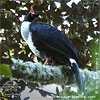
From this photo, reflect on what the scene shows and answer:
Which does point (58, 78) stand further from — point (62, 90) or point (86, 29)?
point (86, 29)

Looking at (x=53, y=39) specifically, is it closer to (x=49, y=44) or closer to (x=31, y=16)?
(x=49, y=44)

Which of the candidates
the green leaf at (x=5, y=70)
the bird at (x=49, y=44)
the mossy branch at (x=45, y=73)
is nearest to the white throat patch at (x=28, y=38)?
the bird at (x=49, y=44)

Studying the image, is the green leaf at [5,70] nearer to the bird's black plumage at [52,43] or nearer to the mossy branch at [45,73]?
the mossy branch at [45,73]

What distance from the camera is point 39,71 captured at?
55 cm

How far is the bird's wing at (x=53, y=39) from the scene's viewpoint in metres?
0.76

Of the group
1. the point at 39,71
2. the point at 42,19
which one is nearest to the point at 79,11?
the point at 42,19

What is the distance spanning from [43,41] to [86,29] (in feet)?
0.85

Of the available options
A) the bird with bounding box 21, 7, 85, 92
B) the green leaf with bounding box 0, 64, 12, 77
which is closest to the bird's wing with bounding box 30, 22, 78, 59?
the bird with bounding box 21, 7, 85, 92

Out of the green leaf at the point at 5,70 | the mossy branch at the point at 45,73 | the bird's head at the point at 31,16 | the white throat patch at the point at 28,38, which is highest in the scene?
the bird's head at the point at 31,16

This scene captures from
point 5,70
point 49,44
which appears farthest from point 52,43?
point 5,70

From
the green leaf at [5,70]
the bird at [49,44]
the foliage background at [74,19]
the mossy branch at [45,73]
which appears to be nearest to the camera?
the green leaf at [5,70]

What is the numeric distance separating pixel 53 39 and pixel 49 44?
0.09 feet

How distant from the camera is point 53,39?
0.77m

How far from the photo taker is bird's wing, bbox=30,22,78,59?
0.76 metres
